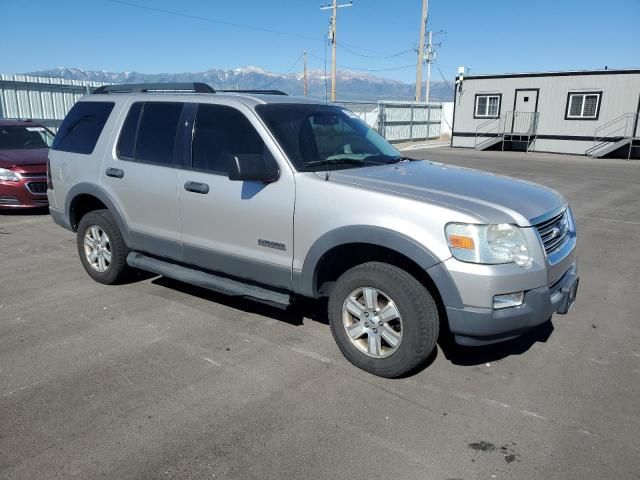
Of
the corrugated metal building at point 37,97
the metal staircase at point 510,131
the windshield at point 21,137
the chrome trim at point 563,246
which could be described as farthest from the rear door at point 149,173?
the metal staircase at point 510,131

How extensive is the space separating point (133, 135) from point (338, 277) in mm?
2462

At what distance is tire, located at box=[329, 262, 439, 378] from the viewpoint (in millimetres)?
3352

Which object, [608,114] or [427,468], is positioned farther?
[608,114]

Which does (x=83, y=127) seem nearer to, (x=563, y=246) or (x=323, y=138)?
(x=323, y=138)

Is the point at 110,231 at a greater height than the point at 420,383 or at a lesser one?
greater

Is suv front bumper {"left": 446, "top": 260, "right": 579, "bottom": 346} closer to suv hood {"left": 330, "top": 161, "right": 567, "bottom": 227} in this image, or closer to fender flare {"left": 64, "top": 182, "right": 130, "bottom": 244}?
suv hood {"left": 330, "top": 161, "right": 567, "bottom": 227}

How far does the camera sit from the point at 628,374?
3.67 m

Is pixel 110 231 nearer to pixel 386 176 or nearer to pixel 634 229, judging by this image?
pixel 386 176

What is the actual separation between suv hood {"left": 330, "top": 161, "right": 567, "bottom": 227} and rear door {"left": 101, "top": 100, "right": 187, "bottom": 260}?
160 cm

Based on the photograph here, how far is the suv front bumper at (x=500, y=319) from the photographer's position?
10.4 ft

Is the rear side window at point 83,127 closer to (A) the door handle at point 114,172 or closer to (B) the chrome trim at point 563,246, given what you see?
(A) the door handle at point 114,172

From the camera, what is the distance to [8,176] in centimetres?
880

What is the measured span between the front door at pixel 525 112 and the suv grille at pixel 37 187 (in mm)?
23645

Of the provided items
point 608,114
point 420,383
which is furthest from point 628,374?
point 608,114
